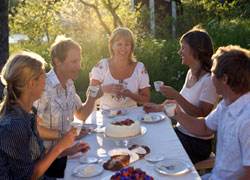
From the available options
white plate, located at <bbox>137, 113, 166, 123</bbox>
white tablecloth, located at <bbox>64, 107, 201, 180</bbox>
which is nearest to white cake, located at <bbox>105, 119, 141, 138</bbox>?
white tablecloth, located at <bbox>64, 107, 201, 180</bbox>

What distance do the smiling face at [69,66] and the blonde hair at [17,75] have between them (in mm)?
859

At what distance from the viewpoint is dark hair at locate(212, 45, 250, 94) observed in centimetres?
189

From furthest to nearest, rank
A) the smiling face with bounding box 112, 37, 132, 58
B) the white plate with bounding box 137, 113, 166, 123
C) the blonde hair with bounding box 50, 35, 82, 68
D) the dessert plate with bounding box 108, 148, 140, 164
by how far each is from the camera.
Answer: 1. the smiling face with bounding box 112, 37, 132, 58
2. the white plate with bounding box 137, 113, 166, 123
3. the blonde hair with bounding box 50, 35, 82, 68
4. the dessert plate with bounding box 108, 148, 140, 164

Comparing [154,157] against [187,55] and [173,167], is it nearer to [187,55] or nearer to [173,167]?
[173,167]

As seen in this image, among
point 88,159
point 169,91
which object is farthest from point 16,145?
point 169,91

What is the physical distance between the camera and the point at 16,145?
5.48 feet

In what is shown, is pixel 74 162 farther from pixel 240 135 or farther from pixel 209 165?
pixel 209 165

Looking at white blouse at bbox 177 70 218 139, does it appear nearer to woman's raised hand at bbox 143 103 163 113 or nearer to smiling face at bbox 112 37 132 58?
woman's raised hand at bbox 143 103 163 113

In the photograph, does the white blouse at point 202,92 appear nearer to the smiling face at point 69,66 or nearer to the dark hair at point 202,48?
the dark hair at point 202,48

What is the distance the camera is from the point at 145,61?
7789 millimetres

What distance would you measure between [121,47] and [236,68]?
1.99 metres

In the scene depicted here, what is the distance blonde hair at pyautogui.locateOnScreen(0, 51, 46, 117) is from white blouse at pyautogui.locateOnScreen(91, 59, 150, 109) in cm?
191

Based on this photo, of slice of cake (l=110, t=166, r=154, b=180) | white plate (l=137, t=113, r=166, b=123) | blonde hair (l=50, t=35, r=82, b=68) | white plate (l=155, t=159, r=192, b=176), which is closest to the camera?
slice of cake (l=110, t=166, r=154, b=180)

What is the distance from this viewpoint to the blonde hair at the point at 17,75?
178 cm
